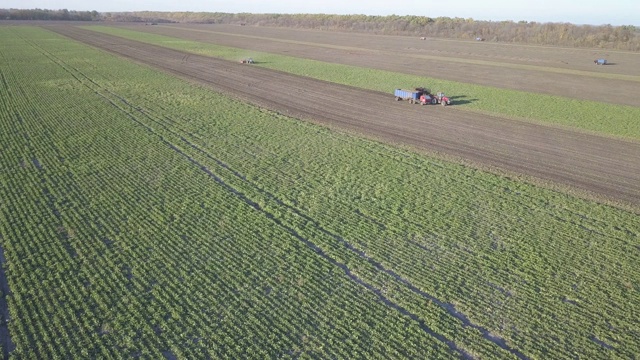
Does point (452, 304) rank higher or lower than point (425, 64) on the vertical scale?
lower

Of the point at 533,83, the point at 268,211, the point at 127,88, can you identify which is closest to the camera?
the point at 268,211

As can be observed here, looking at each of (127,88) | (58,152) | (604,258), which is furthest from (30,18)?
(604,258)

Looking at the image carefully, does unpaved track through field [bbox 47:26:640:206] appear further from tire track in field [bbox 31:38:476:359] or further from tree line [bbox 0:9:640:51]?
tree line [bbox 0:9:640:51]

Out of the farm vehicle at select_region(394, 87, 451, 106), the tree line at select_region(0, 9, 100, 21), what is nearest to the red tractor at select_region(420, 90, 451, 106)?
the farm vehicle at select_region(394, 87, 451, 106)

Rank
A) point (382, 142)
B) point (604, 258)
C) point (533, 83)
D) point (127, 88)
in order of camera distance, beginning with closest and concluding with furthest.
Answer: point (604, 258)
point (382, 142)
point (127, 88)
point (533, 83)

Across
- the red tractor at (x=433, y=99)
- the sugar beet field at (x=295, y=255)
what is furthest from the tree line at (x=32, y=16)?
the red tractor at (x=433, y=99)

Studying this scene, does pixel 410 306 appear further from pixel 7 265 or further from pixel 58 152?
pixel 58 152
